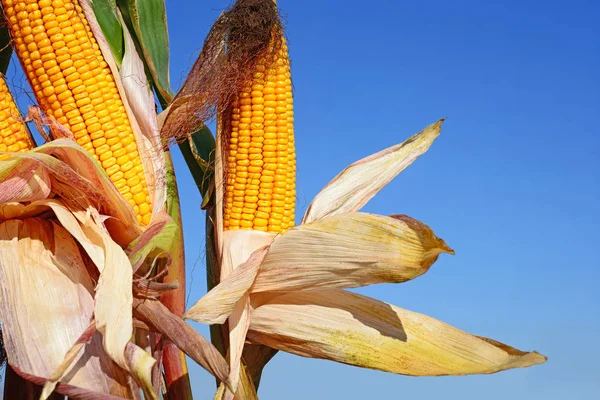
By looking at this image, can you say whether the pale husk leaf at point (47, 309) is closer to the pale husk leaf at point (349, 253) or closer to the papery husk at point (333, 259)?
the papery husk at point (333, 259)

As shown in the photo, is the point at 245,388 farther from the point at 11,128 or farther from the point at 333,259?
the point at 11,128

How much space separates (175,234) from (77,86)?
1.57 feet

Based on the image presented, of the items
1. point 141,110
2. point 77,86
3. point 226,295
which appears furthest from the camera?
point 141,110

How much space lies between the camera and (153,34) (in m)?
2.46

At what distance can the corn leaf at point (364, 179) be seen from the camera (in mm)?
2119

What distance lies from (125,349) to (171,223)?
44cm

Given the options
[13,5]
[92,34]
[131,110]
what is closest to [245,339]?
[131,110]

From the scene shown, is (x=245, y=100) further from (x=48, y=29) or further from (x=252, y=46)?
(x=48, y=29)

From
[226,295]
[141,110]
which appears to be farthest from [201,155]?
[226,295]

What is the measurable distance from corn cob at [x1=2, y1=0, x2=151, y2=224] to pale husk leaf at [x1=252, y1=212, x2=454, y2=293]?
0.40 metres

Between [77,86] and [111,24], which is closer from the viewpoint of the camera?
[77,86]

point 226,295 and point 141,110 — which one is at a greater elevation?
point 141,110

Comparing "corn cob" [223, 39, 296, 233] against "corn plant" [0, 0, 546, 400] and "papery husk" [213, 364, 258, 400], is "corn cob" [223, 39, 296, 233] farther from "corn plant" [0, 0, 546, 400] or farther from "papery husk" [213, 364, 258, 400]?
"papery husk" [213, 364, 258, 400]

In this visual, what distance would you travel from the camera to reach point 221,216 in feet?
6.86
